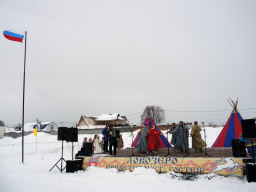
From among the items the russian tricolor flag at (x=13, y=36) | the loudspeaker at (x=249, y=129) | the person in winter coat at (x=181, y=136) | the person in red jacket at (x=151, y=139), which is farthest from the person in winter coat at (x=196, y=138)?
the russian tricolor flag at (x=13, y=36)

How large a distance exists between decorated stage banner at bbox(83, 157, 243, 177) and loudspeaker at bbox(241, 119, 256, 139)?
3.25 feet

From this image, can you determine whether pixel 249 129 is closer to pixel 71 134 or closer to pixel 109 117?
pixel 71 134

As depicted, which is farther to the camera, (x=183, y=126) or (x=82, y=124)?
(x=82, y=124)

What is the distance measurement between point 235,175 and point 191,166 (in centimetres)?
131

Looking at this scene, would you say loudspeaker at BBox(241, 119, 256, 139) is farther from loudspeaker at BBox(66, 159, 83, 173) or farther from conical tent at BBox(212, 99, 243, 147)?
loudspeaker at BBox(66, 159, 83, 173)

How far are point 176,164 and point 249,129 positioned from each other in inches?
102

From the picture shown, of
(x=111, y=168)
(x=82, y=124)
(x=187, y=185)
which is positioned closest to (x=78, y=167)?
(x=111, y=168)

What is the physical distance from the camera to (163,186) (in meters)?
5.52

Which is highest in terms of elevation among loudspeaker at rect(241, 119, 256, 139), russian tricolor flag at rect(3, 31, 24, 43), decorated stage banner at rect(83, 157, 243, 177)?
russian tricolor flag at rect(3, 31, 24, 43)

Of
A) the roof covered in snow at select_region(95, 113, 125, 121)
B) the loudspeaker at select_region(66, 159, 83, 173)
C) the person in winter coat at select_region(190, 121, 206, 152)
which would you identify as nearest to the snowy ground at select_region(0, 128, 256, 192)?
the loudspeaker at select_region(66, 159, 83, 173)

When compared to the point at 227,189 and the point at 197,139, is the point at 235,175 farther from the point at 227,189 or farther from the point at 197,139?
the point at 197,139

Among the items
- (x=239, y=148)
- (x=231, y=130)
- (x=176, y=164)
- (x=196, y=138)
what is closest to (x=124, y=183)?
(x=176, y=164)

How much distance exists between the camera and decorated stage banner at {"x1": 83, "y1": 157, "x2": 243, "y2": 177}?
240 inches

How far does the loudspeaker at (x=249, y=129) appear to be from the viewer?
5.51 meters
